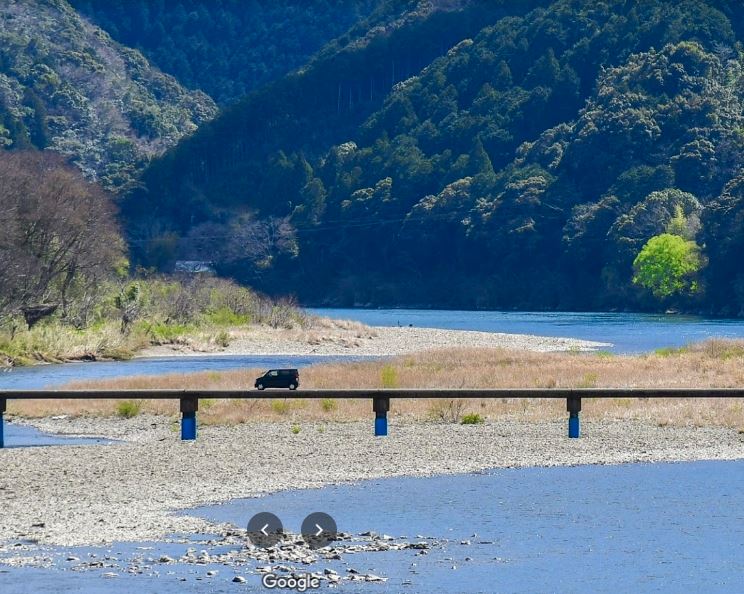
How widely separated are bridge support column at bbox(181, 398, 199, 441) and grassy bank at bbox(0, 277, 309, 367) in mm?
30148

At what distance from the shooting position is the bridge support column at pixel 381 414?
3184 centimetres

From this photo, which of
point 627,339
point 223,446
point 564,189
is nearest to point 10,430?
point 223,446

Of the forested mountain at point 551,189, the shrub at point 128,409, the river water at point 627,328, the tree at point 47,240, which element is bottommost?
the shrub at point 128,409

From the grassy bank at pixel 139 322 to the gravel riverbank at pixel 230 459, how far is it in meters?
28.7

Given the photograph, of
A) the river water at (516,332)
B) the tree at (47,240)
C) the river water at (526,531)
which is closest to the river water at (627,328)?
the river water at (516,332)

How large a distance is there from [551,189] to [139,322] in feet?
298

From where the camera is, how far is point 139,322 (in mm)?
77188

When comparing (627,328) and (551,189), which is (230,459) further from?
(551,189)

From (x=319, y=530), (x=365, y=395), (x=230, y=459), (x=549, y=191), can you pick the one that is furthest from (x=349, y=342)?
(x=549, y=191)

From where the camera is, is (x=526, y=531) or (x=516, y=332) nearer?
(x=526, y=531)

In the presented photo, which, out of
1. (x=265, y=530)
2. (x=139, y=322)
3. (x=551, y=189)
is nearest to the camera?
(x=265, y=530)

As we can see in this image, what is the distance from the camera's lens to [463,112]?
19338 centimetres

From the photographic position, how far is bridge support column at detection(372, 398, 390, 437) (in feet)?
104

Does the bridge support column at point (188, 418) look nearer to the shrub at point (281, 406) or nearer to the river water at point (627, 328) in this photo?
the shrub at point (281, 406)
